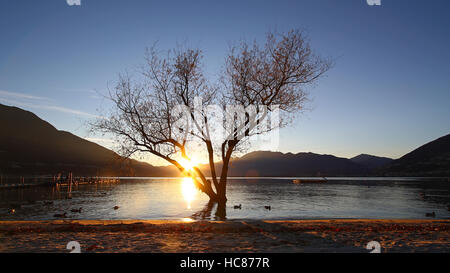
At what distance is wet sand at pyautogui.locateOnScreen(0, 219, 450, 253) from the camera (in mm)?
9461

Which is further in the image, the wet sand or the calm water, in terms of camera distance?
the calm water

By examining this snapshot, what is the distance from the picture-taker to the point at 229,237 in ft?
37.0

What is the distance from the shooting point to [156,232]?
12.3 metres

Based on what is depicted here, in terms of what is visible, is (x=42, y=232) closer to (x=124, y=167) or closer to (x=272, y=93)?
(x=124, y=167)

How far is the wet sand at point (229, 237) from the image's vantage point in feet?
31.0

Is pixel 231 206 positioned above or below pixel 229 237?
below

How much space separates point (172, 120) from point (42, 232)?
1380 cm

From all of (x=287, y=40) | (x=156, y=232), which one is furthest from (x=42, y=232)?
(x=287, y=40)

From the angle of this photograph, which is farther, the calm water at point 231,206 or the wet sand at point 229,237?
the calm water at point 231,206

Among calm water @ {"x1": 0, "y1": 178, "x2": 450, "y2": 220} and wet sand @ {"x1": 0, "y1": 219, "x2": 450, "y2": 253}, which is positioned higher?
wet sand @ {"x1": 0, "y1": 219, "x2": 450, "y2": 253}

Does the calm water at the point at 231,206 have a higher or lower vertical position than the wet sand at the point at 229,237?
lower

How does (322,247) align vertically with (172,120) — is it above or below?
below

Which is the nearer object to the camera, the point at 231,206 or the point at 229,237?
the point at 229,237
